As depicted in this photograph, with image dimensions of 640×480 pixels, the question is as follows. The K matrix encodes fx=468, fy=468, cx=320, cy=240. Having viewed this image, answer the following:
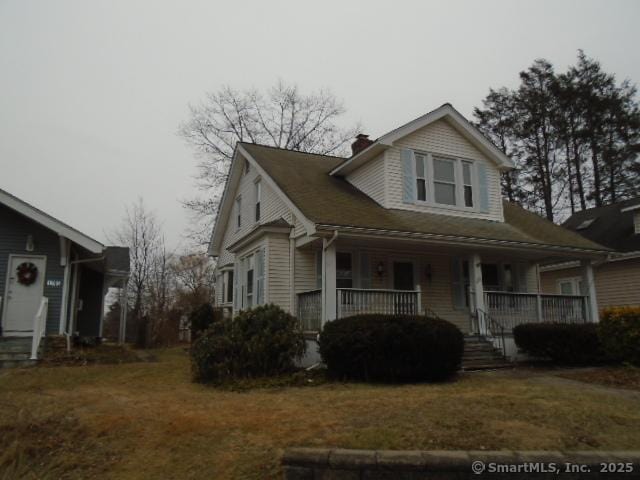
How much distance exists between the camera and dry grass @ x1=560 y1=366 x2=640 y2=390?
866cm

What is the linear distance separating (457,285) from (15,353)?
1222 cm

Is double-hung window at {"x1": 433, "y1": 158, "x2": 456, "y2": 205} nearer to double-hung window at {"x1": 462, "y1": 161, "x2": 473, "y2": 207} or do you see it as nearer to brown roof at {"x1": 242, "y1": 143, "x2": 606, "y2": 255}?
double-hung window at {"x1": 462, "y1": 161, "x2": 473, "y2": 207}

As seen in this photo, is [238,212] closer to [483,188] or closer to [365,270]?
[365,270]

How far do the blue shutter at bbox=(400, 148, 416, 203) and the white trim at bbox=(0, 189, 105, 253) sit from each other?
8945 millimetres

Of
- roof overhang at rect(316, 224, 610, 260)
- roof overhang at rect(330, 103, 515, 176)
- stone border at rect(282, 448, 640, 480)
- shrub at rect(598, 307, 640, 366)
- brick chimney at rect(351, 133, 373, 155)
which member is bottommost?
stone border at rect(282, 448, 640, 480)

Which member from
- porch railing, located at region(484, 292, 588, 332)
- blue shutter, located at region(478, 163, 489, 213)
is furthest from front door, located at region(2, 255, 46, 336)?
blue shutter, located at region(478, 163, 489, 213)

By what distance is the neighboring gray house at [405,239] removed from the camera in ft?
38.7

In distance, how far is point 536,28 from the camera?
17250 millimetres

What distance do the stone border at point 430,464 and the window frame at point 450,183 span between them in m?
10.2

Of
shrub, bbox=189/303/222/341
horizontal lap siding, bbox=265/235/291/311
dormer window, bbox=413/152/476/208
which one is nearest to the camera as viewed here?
horizontal lap siding, bbox=265/235/291/311

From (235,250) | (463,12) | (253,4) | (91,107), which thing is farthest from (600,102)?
(91,107)

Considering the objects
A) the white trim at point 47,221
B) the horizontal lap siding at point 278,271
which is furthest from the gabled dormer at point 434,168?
the white trim at point 47,221

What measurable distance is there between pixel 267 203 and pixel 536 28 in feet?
39.2

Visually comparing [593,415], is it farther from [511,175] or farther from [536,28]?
[511,175]
